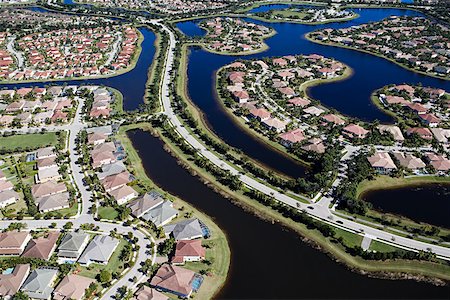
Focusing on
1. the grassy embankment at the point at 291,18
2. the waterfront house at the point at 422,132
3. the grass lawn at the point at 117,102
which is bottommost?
the waterfront house at the point at 422,132

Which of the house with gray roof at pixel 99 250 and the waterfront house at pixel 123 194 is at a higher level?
the waterfront house at pixel 123 194

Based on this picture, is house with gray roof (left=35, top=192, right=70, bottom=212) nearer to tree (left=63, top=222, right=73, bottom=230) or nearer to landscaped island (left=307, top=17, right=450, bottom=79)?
tree (left=63, top=222, right=73, bottom=230)

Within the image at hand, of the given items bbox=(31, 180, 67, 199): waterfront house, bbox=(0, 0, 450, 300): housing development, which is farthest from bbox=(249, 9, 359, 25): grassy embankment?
bbox=(31, 180, 67, 199): waterfront house

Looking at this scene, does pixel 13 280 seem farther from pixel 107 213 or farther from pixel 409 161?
pixel 409 161

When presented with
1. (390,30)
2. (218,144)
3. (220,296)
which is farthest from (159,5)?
(220,296)

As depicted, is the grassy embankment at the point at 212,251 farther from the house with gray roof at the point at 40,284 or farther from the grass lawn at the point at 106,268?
the house with gray roof at the point at 40,284

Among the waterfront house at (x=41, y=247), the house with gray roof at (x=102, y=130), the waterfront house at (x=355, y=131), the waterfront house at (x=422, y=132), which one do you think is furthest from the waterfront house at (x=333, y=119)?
the waterfront house at (x=41, y=247)
